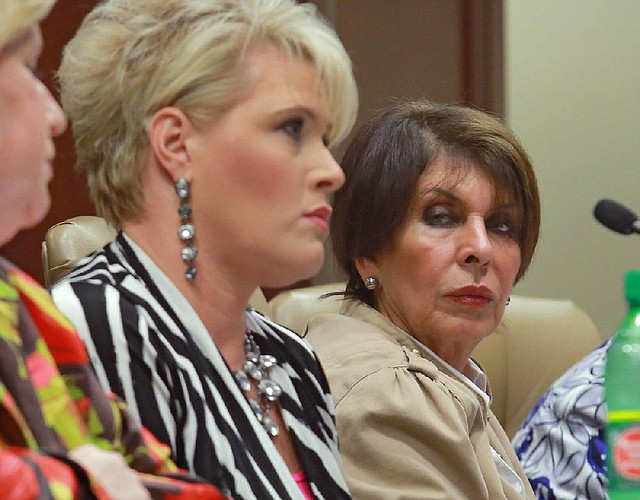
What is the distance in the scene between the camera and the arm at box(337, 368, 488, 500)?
1710 mm

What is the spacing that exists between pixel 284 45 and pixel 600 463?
3.25 feet

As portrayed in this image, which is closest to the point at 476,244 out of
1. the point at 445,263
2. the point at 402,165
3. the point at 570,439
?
the point at 445,263

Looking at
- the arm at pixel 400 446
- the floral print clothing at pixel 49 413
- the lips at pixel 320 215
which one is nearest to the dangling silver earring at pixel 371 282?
the arm at pixel 400 446

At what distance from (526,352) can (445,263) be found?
0.98 metres

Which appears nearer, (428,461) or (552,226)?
(428,461)

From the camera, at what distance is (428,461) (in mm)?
1741

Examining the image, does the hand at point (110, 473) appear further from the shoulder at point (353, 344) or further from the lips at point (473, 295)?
the lips at point (473, 295)

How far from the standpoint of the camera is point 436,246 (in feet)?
6.54

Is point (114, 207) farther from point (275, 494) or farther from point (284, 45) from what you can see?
point (275, 494)

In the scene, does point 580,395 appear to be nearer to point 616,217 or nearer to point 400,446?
point 400,446

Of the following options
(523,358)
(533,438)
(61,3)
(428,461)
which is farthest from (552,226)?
(428,461)

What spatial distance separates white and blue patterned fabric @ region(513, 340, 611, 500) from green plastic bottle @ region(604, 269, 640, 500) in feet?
2.26

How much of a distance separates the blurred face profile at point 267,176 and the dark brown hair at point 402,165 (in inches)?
22.7

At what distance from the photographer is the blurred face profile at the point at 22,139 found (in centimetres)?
95
